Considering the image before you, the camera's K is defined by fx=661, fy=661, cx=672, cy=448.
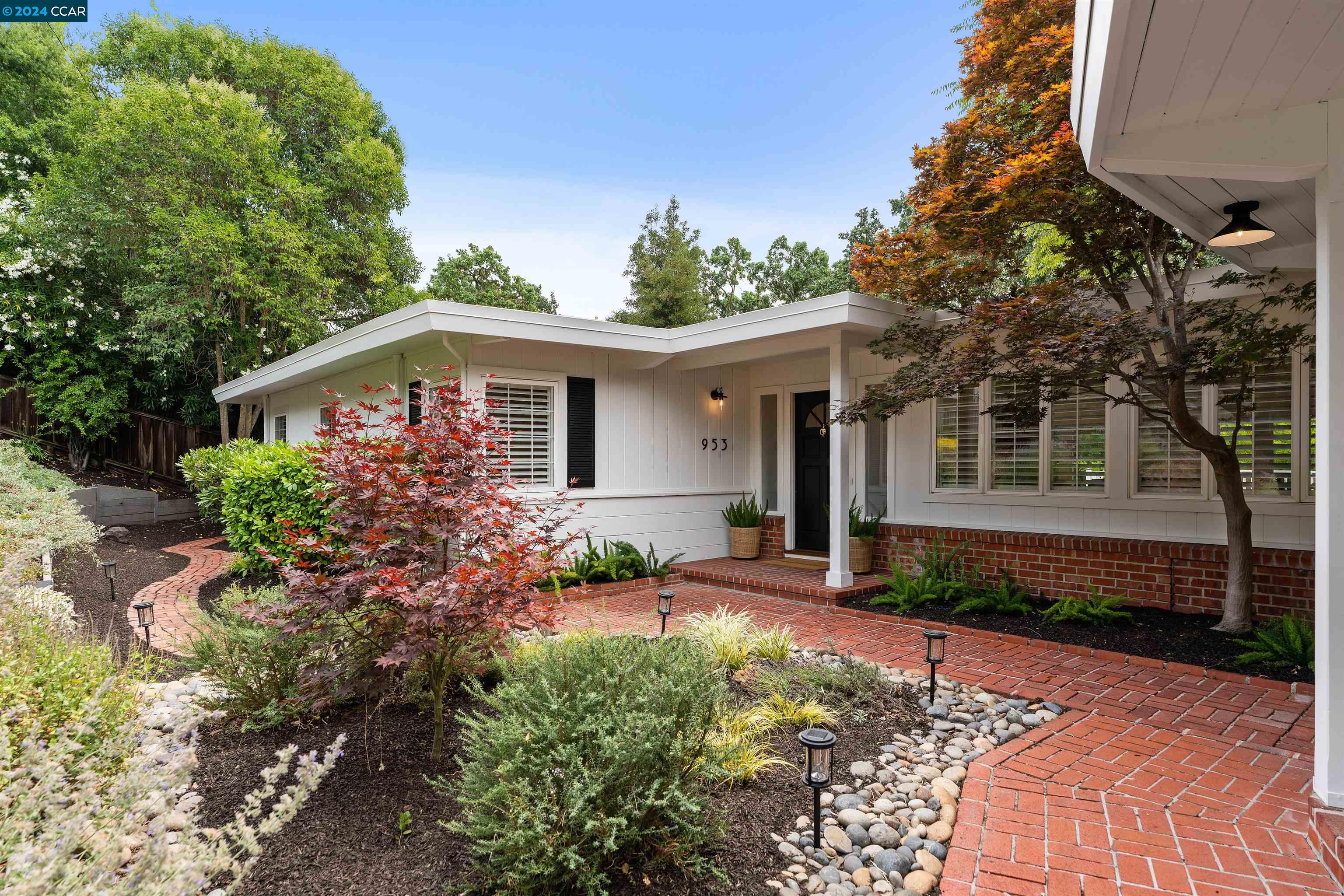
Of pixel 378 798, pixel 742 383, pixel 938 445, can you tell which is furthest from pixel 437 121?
pixel 378 798

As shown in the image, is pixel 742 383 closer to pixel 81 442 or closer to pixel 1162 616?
pixel 1162 616

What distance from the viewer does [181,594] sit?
6.31 m

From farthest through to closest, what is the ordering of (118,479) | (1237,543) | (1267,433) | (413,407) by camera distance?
(118,479) < (413,407) < (1267,433) < (1237,543)

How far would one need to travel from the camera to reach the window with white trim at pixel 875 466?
24.5 feet

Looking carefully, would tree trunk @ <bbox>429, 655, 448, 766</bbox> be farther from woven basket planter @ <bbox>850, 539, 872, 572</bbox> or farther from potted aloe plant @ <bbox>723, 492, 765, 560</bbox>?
potted aloe plant @ <bbox>723, 492, 765, 560</bbox>

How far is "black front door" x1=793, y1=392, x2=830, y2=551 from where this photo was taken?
8.05 metres

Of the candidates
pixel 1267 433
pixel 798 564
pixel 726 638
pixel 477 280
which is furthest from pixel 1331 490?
pixel 477 280

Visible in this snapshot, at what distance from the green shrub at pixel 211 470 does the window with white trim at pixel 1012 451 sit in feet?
30.3

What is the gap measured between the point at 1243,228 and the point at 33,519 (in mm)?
9543

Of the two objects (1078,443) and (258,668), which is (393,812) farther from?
(1078,443)

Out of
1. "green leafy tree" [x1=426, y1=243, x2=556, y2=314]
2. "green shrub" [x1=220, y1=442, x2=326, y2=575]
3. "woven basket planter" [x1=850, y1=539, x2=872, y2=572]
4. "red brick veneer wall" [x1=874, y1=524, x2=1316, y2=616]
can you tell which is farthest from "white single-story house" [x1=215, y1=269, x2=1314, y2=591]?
"green leafy tree" [x1=426, y1=243, x2=556, y2=314]

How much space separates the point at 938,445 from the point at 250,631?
6258 mm

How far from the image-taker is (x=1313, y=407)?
5.12m

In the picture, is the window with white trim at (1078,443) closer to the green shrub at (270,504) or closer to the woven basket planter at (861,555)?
the woven basket planter at (861,555)
